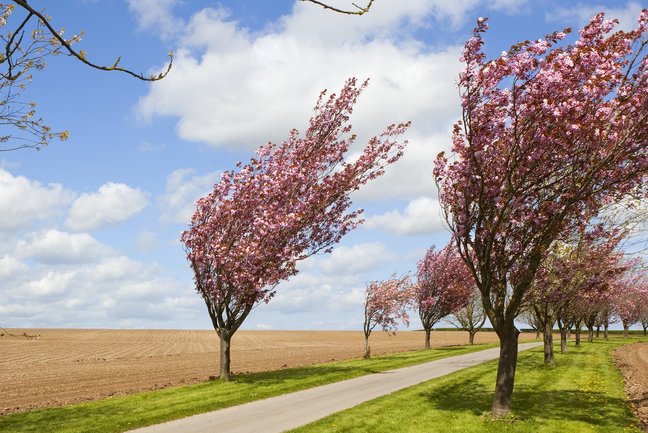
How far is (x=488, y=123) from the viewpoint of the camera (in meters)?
16.7

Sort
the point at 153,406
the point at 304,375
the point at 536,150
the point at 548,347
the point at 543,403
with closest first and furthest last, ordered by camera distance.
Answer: the point at 536,150 → the point at 153,406 → the point at 543,403 → the point at 304,375 → the point at 548,347

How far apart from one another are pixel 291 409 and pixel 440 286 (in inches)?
1460

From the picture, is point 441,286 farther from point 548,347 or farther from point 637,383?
point 637,383

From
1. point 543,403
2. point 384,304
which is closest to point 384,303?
point 384,304

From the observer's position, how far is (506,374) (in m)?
17.7

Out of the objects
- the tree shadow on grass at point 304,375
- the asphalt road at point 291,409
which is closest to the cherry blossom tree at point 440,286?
the tree shadow on grass at point 304,375

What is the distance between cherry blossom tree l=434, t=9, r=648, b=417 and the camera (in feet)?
50.5

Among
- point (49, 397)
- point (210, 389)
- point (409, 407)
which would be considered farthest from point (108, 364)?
point (409, 407)

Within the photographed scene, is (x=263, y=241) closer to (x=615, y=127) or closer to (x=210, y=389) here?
(x=210, y=389)

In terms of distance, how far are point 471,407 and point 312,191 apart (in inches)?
527

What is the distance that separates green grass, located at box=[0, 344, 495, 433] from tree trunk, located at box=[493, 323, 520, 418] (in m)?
9.02

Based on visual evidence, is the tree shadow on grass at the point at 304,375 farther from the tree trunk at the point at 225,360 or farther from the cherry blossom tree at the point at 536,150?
the cherry blossom tree at the point at 536,150

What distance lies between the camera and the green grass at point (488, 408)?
15.7 metres

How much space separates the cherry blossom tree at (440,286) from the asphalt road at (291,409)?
84.4 feet
